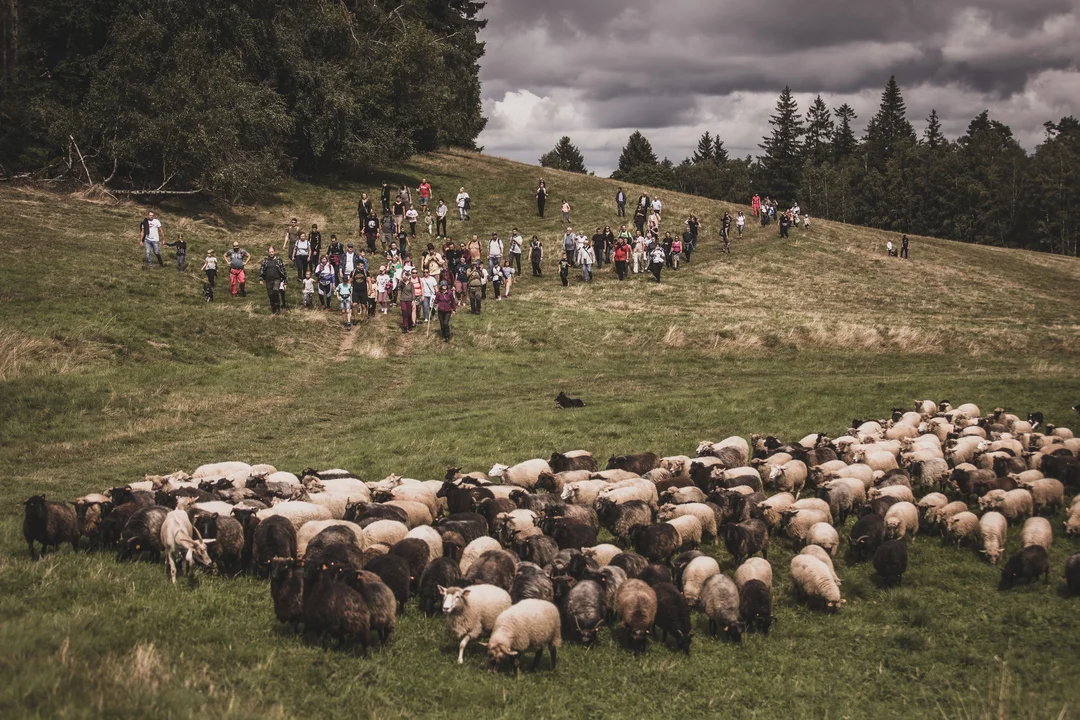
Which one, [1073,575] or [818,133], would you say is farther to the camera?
[818,133]

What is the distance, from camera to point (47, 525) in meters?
12.1

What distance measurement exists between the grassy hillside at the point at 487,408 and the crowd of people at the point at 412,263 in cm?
135

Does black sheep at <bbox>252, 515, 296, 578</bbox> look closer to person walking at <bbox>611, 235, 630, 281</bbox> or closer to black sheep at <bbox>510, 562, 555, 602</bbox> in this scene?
black sheep at <bbox>510, 562, 555, 602</bbox>

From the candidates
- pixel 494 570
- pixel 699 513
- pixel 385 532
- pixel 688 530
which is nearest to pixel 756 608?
pixel 688 530

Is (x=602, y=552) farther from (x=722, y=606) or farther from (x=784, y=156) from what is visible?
(x=784, y=156)

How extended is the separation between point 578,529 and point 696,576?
98.7 inches

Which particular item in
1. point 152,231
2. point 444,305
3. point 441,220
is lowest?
point 444,305

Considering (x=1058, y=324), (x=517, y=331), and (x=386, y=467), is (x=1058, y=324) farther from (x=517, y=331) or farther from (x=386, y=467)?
(x=386, y=467)

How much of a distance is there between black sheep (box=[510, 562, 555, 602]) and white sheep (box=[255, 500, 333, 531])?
4.15m

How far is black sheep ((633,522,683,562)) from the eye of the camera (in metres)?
13.3

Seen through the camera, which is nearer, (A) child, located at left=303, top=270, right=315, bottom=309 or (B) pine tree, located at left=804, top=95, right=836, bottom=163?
(A) child, located at left=303, top=270, right=315, bottom=309

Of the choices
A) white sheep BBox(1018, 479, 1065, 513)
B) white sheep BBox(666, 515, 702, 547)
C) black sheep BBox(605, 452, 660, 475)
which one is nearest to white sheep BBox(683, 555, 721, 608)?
white sheep BBox(666, 515, 702, 547)

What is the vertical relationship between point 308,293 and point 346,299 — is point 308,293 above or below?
above

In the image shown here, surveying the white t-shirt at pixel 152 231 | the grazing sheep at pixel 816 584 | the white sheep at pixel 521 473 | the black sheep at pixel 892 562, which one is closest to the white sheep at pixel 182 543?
the white sheep at pixel 521 473
